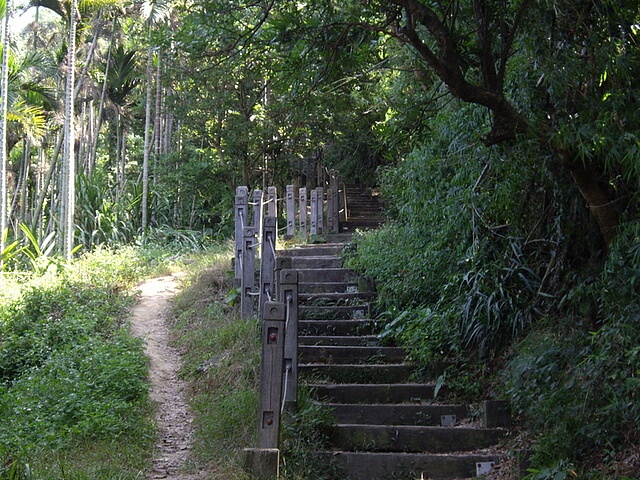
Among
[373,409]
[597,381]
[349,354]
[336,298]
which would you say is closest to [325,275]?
[336,298]

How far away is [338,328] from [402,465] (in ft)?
9.70

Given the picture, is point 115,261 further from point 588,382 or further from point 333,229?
point 588,382

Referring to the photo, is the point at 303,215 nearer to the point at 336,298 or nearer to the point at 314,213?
the point at 314,213

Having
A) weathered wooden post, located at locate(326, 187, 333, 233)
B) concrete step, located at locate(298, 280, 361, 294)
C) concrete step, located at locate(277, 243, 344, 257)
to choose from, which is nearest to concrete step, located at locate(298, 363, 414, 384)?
concrete step, located at locate(298, 280, 361, 294)

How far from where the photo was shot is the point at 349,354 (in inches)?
307

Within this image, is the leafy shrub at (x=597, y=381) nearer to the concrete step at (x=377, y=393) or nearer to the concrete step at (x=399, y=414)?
the concrete step at (x=399, y=414)

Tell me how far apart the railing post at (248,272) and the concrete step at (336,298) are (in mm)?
901

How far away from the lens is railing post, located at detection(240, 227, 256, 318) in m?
8.73

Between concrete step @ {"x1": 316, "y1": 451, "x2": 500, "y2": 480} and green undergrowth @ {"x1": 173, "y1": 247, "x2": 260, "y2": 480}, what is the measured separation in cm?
73

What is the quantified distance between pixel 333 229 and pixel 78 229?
5514 millimetres

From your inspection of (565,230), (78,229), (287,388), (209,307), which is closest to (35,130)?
(78,229)

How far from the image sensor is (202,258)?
546 inches

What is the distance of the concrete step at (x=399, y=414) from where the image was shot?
653 centimetres

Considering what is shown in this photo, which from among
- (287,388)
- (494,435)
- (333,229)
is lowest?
(494,435)
